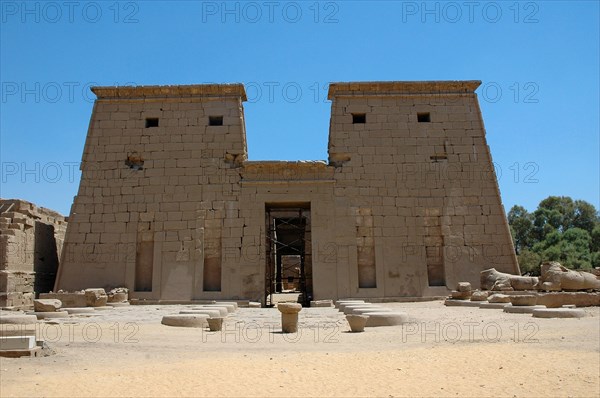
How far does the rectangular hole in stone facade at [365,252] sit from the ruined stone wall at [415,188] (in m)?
0.03

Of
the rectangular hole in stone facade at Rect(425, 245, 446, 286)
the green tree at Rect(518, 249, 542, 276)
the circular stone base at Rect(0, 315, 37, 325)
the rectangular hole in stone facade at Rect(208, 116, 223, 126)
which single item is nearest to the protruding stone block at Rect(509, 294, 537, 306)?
the rectangular hole in stone facade at Rect(425, 245, 446, 286)

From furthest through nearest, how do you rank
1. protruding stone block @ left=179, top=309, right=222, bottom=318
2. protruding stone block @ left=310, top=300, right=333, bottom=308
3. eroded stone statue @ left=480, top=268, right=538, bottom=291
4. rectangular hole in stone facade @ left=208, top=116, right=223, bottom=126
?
rectangular hole in stone facade @ left=208, top=116, right=223, bottom=126
protruding stone block @ left=310, top=300, right=333, bottom=308
eroded stone statue @ left=480, top=268, right=538, bottom=291
protruding stone block @ left=179, top=309, right=222, bottom=318

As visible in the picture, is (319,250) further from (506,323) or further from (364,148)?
(506,323)

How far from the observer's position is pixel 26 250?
16.2m

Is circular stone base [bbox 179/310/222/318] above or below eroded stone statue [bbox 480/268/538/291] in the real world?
below

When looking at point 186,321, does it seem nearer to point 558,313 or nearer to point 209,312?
point 209,312

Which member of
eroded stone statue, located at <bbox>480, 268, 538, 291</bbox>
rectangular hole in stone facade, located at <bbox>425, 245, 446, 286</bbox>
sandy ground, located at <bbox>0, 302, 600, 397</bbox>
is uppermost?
rectangular hole in stone facade, located at <bbox>425, 245, 446, 286</bbox>

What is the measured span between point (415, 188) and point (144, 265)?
29.4ft

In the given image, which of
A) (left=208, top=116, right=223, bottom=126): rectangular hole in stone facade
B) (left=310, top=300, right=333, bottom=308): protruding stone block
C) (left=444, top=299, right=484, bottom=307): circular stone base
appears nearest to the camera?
(left=444, top=299, right=484, bottom=307): circular stone base

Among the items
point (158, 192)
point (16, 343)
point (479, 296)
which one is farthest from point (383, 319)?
point (158, 192)

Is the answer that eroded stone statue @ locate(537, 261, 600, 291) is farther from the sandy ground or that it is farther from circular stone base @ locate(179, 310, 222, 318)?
circular stone base @ locate(179, 310, 222, 318)

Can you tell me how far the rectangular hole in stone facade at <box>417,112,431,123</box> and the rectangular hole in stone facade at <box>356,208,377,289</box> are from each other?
388 centimetres

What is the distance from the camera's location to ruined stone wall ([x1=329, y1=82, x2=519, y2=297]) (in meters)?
16.6

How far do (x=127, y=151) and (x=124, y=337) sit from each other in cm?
998
